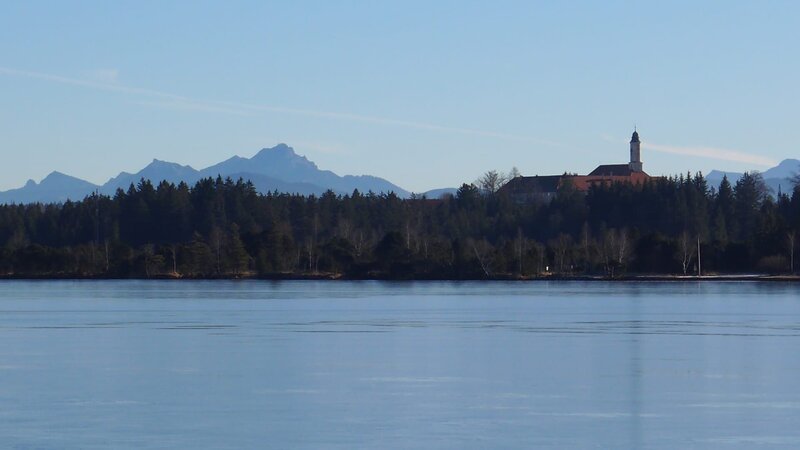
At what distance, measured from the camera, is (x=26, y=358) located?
29766mm

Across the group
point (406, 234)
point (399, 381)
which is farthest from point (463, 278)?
point (399, 381)

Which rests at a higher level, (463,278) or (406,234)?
(406,234)

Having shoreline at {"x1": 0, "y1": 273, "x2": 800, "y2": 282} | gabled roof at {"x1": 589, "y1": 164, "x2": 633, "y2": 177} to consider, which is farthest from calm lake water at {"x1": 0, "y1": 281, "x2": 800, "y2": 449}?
gabled roof at {"x1": 589, "y1": 164, "x2": 633, "y2": 177}

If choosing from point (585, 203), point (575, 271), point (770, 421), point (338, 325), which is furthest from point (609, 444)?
point (585, 203)

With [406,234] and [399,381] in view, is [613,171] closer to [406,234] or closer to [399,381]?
[406,234]

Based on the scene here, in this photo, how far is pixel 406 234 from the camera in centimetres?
12238

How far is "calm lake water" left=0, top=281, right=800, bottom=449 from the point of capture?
18906 millimetres

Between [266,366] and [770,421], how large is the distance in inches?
453

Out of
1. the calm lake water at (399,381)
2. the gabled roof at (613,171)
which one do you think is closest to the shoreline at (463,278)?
the calm lake water at (399,381)

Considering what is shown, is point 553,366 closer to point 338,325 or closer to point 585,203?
point 338,325

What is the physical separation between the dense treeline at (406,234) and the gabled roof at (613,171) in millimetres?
42653

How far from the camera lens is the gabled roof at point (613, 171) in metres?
192

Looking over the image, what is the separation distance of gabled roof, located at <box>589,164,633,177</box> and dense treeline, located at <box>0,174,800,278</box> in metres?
42.7

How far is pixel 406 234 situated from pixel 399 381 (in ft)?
319
